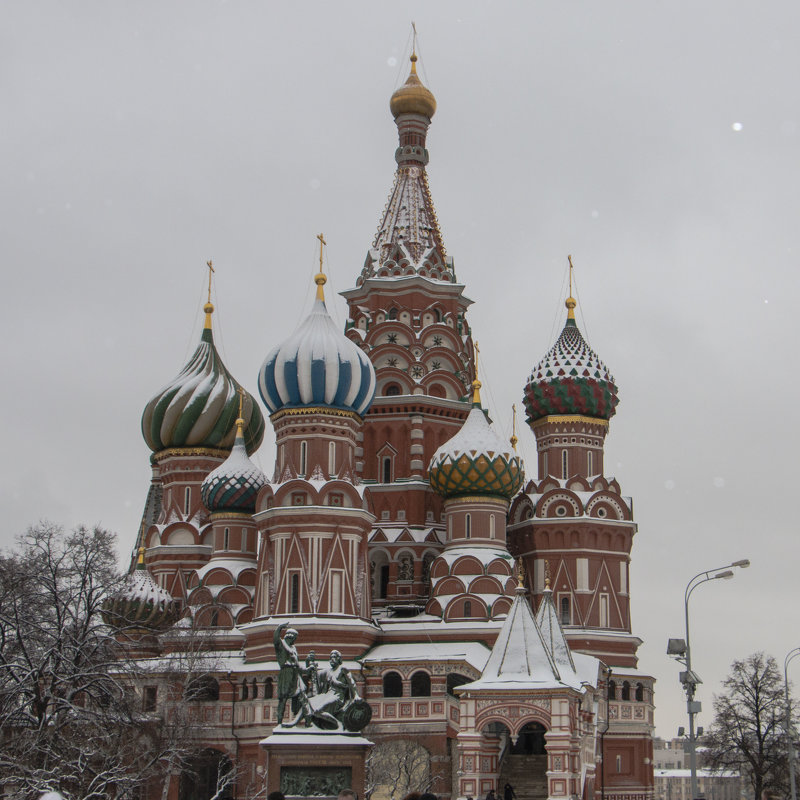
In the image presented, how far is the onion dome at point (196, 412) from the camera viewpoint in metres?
43.6

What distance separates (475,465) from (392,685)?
20.4 feet

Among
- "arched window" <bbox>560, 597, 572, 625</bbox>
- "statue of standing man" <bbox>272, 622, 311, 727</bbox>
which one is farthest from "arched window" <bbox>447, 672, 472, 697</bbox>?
"statue of standing man" <bbox>272, 622, 311, 727</bbox>

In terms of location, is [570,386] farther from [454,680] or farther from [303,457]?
[454,680]

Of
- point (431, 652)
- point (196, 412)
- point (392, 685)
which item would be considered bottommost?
point (392, 685)

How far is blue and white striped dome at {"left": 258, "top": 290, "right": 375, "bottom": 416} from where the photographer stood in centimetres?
3728

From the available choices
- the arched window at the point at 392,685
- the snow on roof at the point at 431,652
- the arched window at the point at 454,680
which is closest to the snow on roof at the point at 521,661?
the snow on roof at the point at 431,652

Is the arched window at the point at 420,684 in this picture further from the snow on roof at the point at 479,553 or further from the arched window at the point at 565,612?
the arched window at the point at 565,612

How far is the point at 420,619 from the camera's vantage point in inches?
1460

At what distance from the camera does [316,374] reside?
3719 cm

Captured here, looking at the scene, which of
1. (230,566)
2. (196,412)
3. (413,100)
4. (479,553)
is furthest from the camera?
(413,100)

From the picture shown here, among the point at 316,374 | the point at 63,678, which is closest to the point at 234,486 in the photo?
the point at 316,374

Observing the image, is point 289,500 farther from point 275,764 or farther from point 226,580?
point 275,764

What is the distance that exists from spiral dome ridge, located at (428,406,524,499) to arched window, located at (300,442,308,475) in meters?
3.69

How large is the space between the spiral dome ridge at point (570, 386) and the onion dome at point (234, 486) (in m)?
8.34
